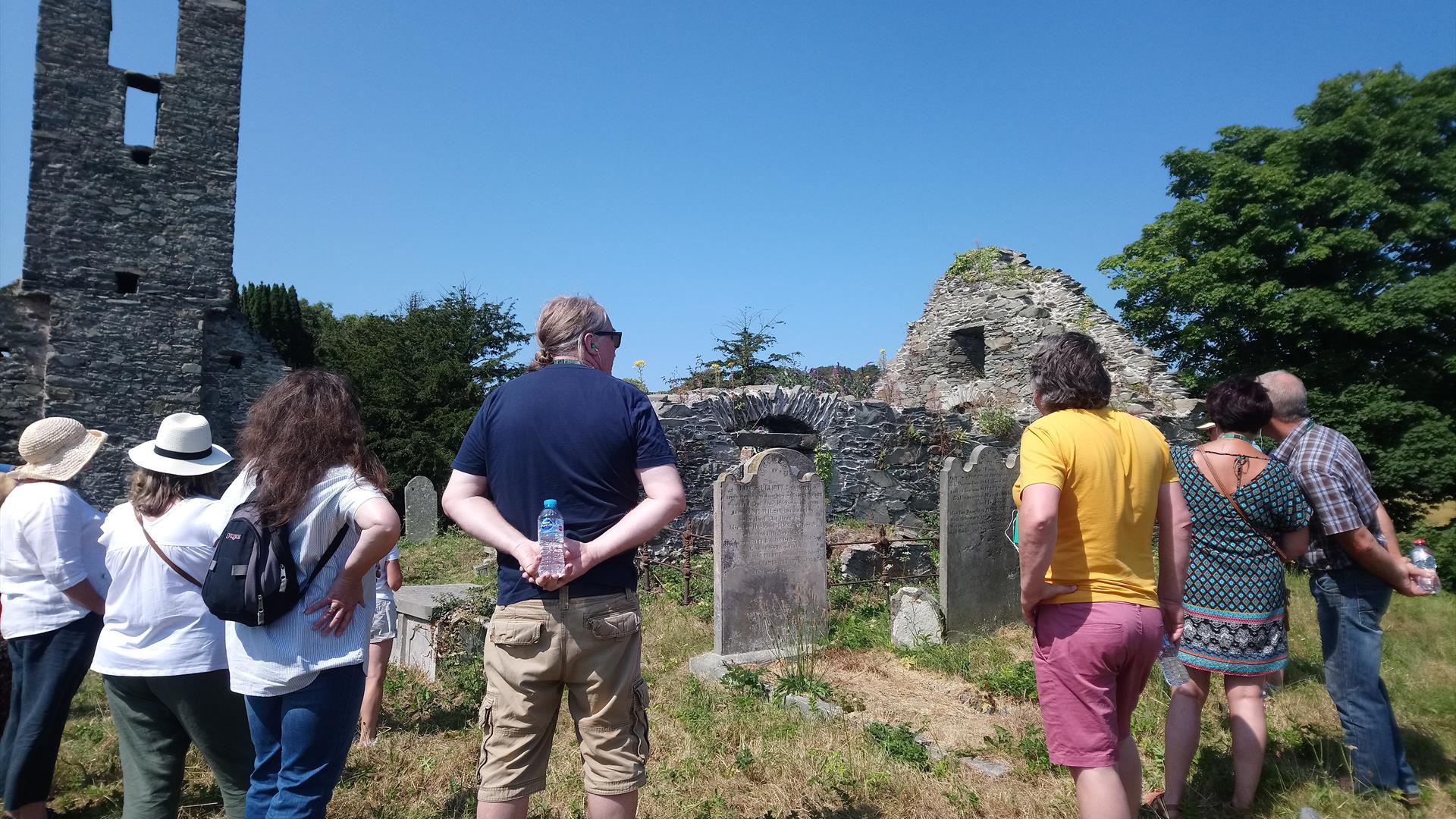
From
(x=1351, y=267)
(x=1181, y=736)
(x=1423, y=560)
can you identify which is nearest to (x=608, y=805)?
(x=1181, y=736)

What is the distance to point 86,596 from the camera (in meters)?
2.94

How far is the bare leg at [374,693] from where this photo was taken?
4230mm

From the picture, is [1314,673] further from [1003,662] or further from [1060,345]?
[1060,345]

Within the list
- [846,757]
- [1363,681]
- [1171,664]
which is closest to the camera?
[1171,664]

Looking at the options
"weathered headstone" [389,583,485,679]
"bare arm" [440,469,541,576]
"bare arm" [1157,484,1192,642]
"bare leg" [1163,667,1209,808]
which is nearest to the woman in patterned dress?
"bare leg" [1163,667,1209,808]

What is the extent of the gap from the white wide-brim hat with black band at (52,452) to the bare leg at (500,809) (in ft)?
7.09

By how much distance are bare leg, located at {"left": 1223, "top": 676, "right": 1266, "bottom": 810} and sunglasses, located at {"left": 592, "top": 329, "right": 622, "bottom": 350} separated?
276cm

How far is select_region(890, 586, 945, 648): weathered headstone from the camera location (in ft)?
19.6

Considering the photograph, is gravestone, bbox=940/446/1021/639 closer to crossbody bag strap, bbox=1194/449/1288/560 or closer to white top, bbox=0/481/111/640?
crossbody bag strap, bbox=1194/449/1288/560

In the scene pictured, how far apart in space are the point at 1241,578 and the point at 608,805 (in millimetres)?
2587

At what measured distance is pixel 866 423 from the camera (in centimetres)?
1125

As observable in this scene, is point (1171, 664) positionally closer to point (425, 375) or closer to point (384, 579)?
point (384, 579)

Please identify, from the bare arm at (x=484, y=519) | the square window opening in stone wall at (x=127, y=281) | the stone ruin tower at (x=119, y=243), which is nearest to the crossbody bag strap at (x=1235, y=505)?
the bare arm at (x=484, y=519)

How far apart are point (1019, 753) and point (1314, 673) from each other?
104 inches
